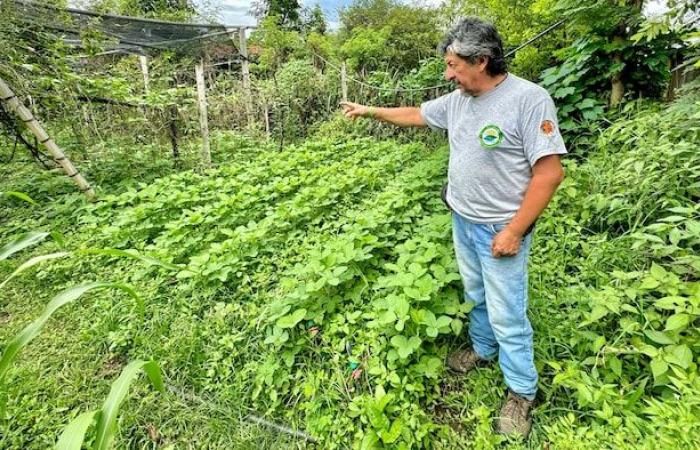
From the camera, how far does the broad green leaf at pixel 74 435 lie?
3.16 ft

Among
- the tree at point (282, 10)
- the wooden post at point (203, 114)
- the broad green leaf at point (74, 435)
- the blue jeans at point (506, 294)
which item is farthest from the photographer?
the tree at point (282, 10)

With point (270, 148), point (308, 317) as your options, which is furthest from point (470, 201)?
point (270, 148)

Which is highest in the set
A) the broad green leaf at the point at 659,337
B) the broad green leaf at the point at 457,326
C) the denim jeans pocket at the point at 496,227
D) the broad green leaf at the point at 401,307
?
the denim jeans pocket at the point at 496,227

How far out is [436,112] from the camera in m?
1.76

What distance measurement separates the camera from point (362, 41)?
342 inches

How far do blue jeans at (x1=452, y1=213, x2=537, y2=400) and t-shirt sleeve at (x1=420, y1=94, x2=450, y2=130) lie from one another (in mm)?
486

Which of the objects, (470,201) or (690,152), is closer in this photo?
(470,201)

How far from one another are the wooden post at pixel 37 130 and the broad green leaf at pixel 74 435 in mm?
3509

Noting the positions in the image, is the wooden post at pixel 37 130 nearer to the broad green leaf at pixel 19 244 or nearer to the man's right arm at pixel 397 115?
the broad green leaf at pixel 19 244

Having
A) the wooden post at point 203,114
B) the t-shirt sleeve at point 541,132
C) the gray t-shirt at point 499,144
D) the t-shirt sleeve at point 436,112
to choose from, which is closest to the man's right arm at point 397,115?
the t-shirt sleeve at point 436,112

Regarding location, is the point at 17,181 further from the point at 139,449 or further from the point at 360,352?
the point at 360,352

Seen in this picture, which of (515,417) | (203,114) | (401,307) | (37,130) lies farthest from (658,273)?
(37,130)

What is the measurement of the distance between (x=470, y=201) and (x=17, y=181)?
539 centimetres

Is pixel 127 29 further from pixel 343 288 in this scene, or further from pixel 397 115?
pixel 343 288
